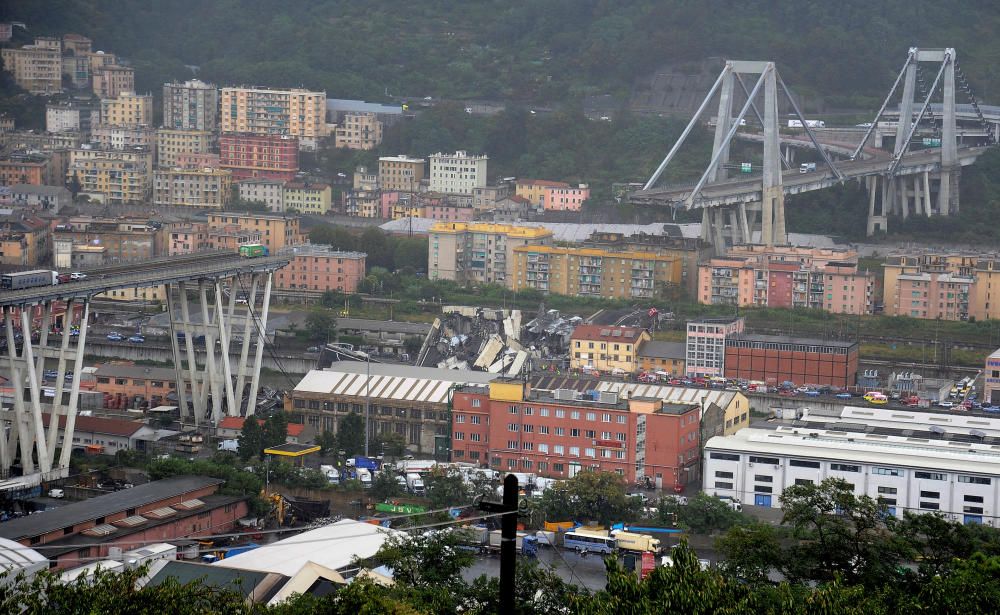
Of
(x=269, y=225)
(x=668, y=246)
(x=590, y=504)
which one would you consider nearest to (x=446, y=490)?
(x=590, y=504)

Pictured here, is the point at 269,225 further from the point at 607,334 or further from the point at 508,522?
the point at 508,522

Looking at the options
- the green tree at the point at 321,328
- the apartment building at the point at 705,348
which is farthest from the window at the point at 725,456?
the green tree at the point at 321,328

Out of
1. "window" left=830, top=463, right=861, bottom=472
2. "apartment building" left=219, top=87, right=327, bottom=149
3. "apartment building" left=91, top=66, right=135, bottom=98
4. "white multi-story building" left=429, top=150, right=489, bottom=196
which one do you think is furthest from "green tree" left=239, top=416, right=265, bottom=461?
"apartment building" left=91, top=66, right=135, bottom=98

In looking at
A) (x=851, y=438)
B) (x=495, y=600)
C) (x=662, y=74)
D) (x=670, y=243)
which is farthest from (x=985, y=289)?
(x=662, y=74)

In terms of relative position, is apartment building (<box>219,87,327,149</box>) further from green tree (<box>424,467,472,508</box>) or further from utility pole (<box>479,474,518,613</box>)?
utility pole (<box>479,474,518,613</box>)

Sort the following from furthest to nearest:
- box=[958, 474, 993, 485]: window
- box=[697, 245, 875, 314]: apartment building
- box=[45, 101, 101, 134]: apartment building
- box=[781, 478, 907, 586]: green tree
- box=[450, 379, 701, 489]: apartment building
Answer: box=[45, 101, 101, 134]: apartment building < box=[697, 245, 875, 314]: apartment building < box=[450, 379, 701, 489]: apartment building < box=[958, 474, 993, 485]: window < box=[781, 478, 907, 586]: green tree

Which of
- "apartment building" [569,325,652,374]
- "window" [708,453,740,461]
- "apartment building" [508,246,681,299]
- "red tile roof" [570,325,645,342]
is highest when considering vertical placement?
"apartment building" [508,246,681,299]

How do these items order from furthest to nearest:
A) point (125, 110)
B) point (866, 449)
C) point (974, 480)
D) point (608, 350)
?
point (125, 110), point (608, 350), point (866, 449), point (974, 480)
